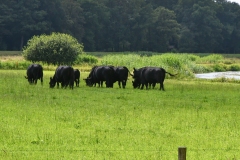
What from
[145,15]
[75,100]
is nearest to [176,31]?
[145,15]

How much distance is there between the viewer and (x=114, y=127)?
15.7 meters

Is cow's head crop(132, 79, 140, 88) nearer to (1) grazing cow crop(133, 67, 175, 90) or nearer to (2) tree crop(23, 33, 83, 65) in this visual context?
(1) grazing cow crop(133, 67, 175, 90)

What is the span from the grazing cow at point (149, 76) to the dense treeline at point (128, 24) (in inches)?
2409

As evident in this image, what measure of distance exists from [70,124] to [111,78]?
650 inches

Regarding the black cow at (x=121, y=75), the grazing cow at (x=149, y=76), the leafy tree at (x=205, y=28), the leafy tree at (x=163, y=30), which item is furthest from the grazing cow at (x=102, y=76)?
the leafy tree at (x=205, y=28)

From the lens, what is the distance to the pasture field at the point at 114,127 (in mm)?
12523

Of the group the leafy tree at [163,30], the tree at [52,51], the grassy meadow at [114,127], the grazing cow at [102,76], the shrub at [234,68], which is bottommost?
the shrub at [234,68]

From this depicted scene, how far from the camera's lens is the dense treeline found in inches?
3693

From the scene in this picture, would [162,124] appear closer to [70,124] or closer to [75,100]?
[70,124]

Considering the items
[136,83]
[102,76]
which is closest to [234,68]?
[136,83]

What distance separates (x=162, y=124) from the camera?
1647 centimetres

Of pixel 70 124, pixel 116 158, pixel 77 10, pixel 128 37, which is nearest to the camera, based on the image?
pixel 116 158

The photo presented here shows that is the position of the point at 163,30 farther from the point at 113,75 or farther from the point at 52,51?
the point at 113,75

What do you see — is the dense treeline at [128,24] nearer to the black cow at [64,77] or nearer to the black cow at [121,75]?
the black cow at [121,75]
